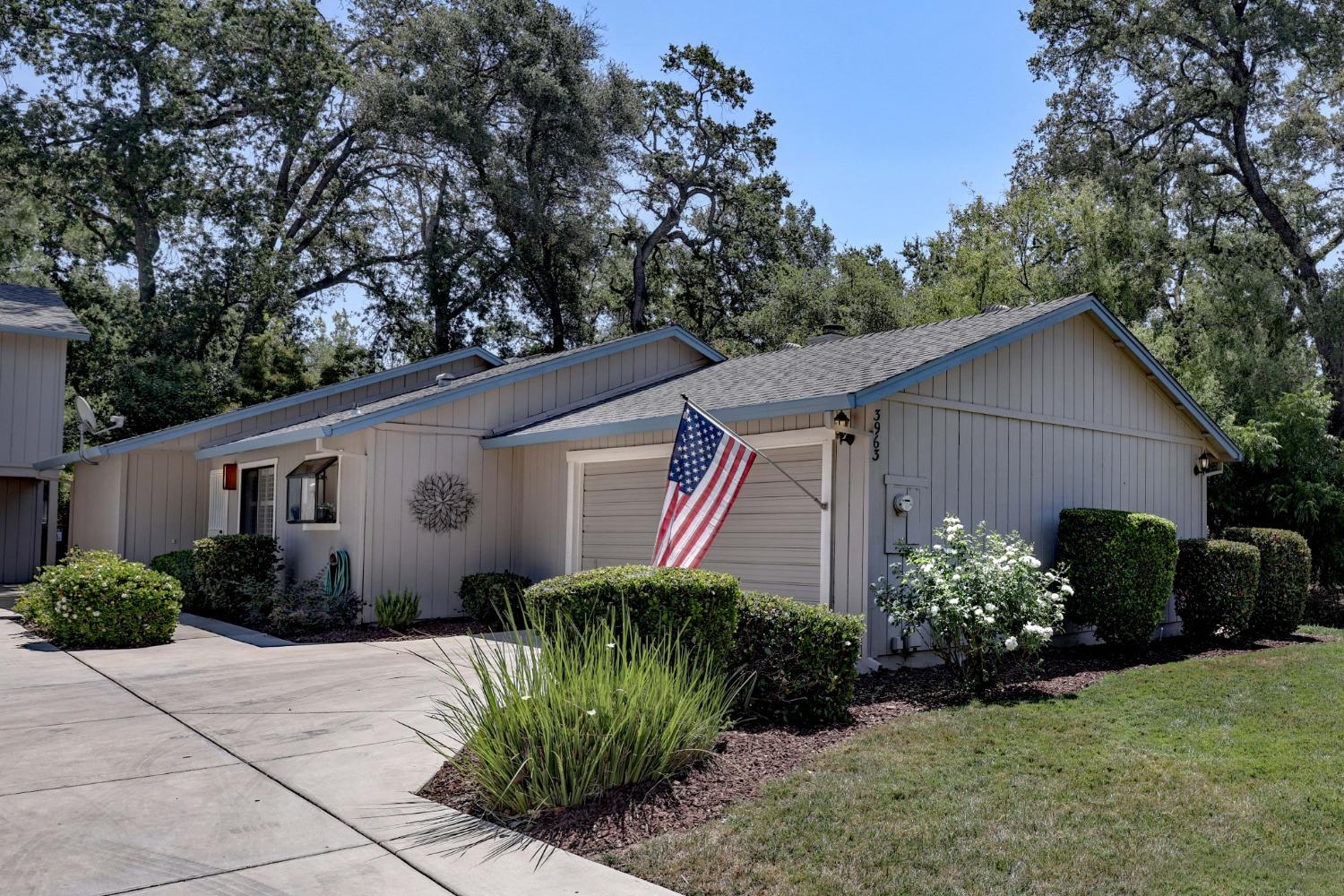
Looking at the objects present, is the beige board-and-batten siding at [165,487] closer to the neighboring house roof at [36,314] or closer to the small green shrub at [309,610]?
the neighboring house roof at [36,314]

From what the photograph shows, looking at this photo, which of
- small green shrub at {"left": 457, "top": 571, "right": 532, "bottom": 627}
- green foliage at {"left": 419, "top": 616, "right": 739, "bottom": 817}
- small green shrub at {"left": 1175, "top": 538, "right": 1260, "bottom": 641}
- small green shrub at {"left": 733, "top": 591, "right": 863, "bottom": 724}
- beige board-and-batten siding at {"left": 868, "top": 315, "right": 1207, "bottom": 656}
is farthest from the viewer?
small green shrub at {"left": 457, "top": 571, "right": 532, "bottom": 627}

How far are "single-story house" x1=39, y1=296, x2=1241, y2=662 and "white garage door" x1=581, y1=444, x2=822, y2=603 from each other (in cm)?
2

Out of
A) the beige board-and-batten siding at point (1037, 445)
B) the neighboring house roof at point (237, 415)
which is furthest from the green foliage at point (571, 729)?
the neighboring house roof at point (237, 415)

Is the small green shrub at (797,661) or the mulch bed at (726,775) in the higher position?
the small green shrub at (797,661)

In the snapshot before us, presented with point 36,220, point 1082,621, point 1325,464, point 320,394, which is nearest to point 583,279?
point 320,394

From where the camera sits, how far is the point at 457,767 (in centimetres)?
532

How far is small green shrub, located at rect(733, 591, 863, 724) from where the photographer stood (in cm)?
654

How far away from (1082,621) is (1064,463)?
198cm

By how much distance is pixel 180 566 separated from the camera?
47.4ft

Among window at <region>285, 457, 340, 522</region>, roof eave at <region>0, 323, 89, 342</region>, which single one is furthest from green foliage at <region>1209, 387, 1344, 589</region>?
roof eave at <region>0, 323, 89, 342</region>

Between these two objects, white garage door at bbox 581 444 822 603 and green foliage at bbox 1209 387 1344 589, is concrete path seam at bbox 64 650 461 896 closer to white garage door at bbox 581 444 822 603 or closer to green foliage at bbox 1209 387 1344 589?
white garage door at bbox 581 444 822 603

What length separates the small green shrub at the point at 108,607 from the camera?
389 inches

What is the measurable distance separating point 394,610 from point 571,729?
750 centimetres

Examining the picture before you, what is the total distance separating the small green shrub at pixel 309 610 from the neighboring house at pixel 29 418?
394 inches
